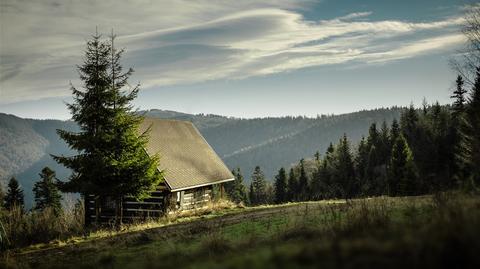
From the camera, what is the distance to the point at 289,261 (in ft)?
12.6

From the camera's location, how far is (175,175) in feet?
87.6

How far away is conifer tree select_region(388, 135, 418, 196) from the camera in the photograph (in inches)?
1759

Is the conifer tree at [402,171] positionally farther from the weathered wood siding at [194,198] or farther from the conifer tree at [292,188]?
the conifer tree at [292,188]

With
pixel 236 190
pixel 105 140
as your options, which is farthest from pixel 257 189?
pixel 105 140

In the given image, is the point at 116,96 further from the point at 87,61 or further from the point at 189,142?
the point at 189,142

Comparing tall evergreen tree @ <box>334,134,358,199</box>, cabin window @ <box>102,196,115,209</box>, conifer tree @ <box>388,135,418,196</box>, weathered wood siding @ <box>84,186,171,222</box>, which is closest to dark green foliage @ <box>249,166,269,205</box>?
tall evergreen tree @ <box>334,134,358,199</box>

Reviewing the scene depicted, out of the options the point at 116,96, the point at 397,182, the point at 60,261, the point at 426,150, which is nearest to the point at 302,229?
the point at 60,261

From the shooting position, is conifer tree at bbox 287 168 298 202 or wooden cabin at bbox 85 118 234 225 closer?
wooden cabin at bbox 85 118 234 225

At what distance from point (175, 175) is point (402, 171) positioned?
3394 cm

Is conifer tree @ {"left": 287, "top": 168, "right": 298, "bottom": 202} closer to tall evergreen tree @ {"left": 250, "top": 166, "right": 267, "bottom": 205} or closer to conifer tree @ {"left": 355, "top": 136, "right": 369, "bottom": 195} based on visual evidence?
conifer tree @ {"left": 355, "top": 136, "right": 369, "bottom": 195}

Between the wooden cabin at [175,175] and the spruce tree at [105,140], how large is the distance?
5.79 feet

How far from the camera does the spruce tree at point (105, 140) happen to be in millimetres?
19312

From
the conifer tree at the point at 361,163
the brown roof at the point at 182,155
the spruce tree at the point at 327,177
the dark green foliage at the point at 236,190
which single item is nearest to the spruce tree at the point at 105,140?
the brown roof at the point at 182,155

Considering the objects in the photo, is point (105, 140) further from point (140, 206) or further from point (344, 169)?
point (344, 169)
